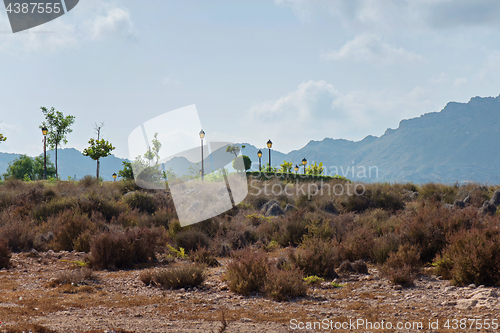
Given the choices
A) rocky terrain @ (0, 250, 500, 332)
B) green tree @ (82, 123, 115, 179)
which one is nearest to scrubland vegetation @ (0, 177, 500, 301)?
rocky terrain @ (0, 250, 500, 332)

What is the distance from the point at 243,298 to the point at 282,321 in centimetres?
140

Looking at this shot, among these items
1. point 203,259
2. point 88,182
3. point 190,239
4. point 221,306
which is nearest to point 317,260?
point 221,306

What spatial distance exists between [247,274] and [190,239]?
14.2 feet

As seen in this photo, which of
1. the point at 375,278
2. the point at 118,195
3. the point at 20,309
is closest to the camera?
the point at 20,309

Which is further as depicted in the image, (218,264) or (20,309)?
(218,264)

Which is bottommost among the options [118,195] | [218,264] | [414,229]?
[218,264]

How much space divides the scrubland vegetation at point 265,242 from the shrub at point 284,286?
0.02 metres

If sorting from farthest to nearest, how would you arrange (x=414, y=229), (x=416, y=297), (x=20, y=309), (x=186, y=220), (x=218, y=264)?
(x=186, y=220) → (x=218, y=264) → (x=414, y=229) → (x=416, y=297) → (x=20, y=309)

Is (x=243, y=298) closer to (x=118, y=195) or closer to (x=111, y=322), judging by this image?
(x=111, y=322)

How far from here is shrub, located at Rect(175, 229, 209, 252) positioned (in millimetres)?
9887

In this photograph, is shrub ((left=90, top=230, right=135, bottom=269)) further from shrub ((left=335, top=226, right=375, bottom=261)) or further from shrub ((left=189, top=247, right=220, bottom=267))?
shrub ((left=335, top=226, right=375, bottom=261))

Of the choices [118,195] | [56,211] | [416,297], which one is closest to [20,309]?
[416,297]

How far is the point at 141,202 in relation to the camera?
15.5 m

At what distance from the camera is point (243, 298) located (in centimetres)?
562
